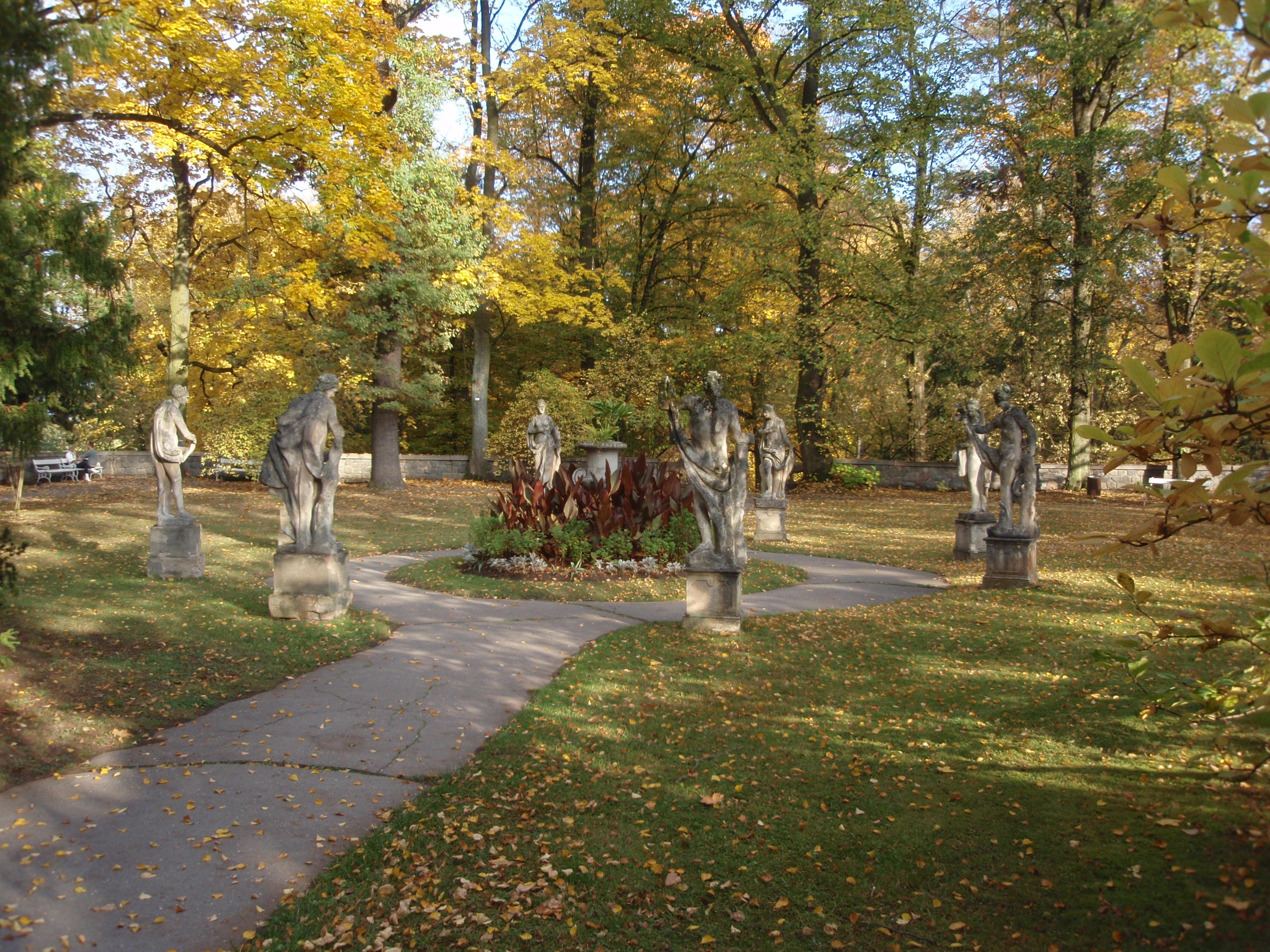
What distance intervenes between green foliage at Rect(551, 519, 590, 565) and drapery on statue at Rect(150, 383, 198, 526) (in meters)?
5.03

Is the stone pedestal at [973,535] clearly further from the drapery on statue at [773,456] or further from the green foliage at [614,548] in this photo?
the green foliage at [614,548]

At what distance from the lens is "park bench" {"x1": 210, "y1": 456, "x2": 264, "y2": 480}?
2344cm

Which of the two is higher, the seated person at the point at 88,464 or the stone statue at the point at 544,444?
the stone statue at the point at 544,444

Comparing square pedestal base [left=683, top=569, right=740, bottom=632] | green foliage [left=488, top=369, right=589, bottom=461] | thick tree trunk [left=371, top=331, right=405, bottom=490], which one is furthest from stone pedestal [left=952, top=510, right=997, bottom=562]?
thick tree trunk [left=371, top=331, right=405, bottom=490]

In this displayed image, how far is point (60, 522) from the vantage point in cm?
1498

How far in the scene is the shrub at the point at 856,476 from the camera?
2706 cm

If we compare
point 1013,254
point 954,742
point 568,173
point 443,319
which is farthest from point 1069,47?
point 954,742

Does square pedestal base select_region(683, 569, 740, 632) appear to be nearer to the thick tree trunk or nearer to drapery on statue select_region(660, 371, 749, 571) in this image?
drapery on statue select_region(660, 371, 749, 571)

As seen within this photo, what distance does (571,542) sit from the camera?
39.1 feet

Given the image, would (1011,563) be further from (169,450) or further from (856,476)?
(856,476)

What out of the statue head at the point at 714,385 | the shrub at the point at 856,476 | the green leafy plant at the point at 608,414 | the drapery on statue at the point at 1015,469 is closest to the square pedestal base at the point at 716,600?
the statue head at the point at 714,385

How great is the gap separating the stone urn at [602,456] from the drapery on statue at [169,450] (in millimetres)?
9132

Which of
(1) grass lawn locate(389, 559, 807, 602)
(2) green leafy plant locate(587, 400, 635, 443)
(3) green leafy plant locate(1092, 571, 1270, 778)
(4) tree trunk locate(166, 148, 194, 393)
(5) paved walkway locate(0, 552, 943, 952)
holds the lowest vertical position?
(5) paved walkway locate(0, 552, 943, 952)

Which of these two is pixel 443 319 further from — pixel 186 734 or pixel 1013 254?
pixel 186 734
